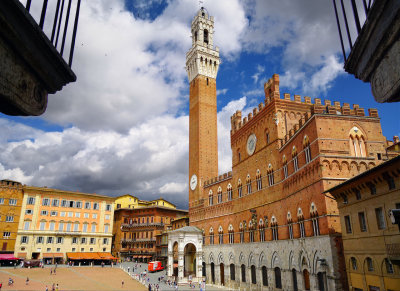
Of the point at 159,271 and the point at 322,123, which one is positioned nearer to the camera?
the point at 322,123

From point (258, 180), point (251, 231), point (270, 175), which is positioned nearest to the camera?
point (270, 175)

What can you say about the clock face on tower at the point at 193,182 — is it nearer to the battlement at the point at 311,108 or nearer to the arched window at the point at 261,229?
the battlement at the point at 311,108

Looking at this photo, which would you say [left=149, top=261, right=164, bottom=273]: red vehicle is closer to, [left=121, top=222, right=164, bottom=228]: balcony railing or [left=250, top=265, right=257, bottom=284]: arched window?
Result: [left=121, top=222, right=164, bottom=228]: balcony railing

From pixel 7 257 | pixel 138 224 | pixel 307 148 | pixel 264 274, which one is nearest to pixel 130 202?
pixel 138 224

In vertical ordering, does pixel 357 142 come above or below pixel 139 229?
above

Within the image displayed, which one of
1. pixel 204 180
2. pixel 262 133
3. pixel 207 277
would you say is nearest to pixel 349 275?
pixel 262 133

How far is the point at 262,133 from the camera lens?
35.2 metres

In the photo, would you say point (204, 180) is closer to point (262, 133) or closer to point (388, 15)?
point (262, 133)

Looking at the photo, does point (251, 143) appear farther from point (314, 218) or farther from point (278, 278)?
point (314, 218)

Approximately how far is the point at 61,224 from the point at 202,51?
135ft

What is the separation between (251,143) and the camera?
124 ft

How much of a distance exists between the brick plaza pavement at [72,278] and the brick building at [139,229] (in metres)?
15.5

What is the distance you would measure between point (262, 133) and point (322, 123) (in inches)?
501

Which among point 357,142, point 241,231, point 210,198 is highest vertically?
point 210,198
